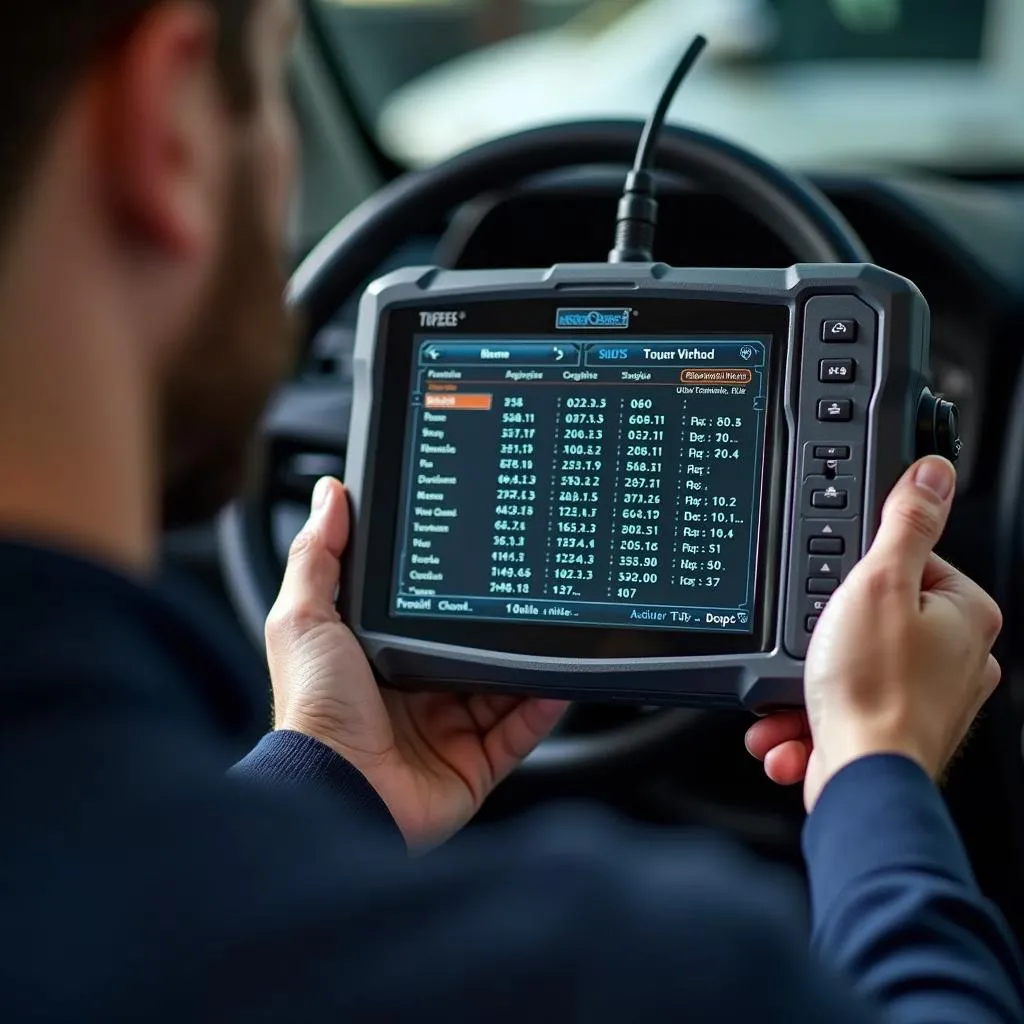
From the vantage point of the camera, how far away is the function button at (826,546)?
3.00ft

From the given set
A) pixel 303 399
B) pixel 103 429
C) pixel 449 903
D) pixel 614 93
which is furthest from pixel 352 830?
pixel 614 93

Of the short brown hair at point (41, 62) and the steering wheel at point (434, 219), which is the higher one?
the short brown hair at point (41, 62)

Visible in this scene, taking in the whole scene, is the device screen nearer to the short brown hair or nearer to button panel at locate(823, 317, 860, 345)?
button panel at locate(823, 317, 860, 345)

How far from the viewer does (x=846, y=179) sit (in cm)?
141

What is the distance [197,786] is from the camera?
53 cm

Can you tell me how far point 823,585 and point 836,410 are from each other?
107 millimetres

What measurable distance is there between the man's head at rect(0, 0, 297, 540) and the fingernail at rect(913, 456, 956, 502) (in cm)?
40

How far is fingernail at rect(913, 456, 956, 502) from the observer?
0.89m

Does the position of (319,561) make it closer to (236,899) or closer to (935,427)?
(935,427)

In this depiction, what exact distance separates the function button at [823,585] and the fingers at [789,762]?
0.09m

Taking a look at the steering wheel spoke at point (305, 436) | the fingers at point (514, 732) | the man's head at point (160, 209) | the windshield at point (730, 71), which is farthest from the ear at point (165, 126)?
the windshield at point (730, 71)

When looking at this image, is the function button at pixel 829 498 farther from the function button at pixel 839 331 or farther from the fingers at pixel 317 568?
the fingers at pixel 317 568

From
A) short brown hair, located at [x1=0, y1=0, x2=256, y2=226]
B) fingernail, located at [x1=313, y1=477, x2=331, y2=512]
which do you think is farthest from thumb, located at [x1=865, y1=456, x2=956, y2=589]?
short brown hair, located at [x1=0, y1=0, x2=256, y2=226]

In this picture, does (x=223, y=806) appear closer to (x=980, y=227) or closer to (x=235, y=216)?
(x=235, y=216)
